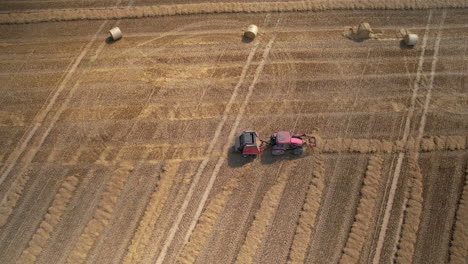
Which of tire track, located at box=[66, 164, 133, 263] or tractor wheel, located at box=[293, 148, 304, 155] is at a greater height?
tractor wheel, located at box=[293, 148, 304, 155]

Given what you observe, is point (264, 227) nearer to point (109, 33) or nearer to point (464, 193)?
point (464, 193)

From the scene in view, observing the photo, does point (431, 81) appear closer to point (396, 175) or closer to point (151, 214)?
point (396, 175)

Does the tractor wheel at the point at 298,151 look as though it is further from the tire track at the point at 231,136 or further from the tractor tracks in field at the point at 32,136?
the tractor tracks in field at the point at 32,136

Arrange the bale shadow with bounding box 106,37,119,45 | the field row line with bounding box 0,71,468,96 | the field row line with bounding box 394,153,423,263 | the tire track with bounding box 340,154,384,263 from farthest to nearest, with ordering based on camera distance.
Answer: the bale shadow with bounding box 106,37,119,45
the field row line with bounding box 0,71,468,96
the tire track with bounding box 340,154,384,263
the field row line with bounding box 394,153,423,263

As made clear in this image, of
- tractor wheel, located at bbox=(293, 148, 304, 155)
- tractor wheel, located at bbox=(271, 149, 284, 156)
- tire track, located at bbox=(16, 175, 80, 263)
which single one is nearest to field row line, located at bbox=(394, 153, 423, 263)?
tractor wheel, located at bbox=(293, 148, 304, 155)

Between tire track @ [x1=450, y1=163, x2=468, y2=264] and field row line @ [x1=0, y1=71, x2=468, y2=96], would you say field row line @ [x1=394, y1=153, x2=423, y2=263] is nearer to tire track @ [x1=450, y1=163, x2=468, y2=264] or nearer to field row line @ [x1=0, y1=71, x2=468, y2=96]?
tire track @ [x1=450, y1=163, x2=468, y2=264]

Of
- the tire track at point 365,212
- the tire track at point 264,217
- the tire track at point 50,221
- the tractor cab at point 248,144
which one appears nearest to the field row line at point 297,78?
the tractor cab at point 248,144

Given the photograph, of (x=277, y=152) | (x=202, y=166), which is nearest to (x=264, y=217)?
(x=277, y=152)
